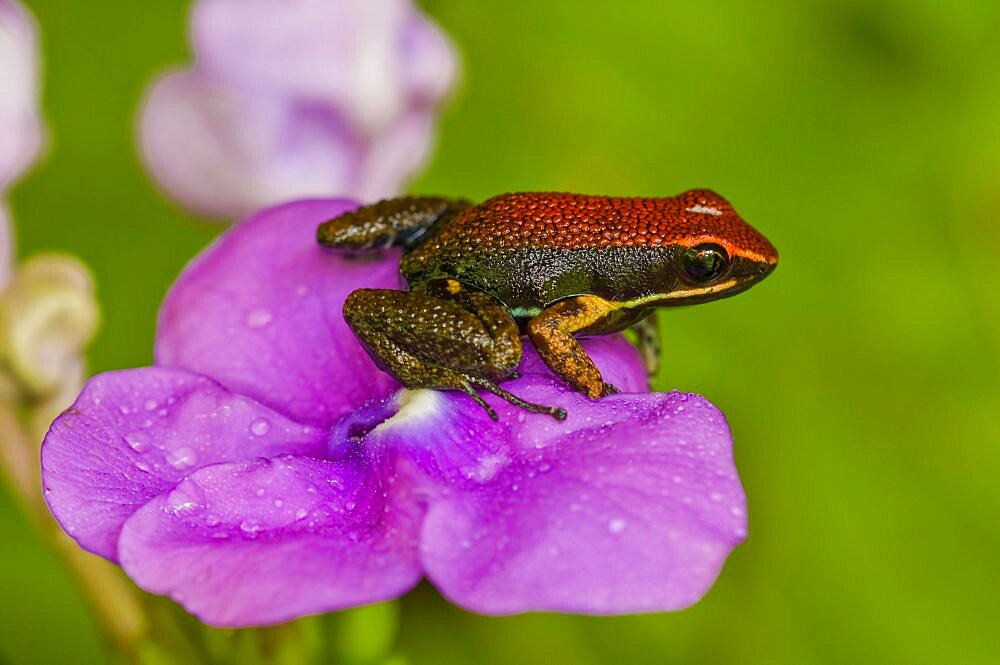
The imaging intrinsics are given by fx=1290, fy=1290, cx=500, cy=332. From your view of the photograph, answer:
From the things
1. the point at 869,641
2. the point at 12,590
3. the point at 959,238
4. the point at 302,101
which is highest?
the point at 302,101

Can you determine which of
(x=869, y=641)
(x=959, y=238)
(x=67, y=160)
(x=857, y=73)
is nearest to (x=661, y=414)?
(x=869, y=641)

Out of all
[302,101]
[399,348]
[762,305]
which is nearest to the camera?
[399,348]

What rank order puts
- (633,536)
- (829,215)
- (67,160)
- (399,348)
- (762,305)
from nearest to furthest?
(633,536), (399,348), (762,305), (829,215), (67,160)

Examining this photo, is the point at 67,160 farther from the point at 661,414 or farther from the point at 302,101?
the point at 661,414

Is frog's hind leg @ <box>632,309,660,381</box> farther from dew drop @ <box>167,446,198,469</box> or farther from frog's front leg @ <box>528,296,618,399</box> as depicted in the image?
dew drop @ <box>167,446,198,469</box>

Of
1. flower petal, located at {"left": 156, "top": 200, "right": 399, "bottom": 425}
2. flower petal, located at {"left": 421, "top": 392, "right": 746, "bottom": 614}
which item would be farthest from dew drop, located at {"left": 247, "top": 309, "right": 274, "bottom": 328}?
flower petal, located at {"left": 421, "top": 392, "right": 746, "bottom": 614}

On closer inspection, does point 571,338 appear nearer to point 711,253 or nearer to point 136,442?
point 711,253

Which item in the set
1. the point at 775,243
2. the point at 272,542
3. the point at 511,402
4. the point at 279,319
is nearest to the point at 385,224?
the point at 279,319

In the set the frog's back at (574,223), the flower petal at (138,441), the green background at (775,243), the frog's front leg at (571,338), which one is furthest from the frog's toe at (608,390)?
the green background at (775,243)
